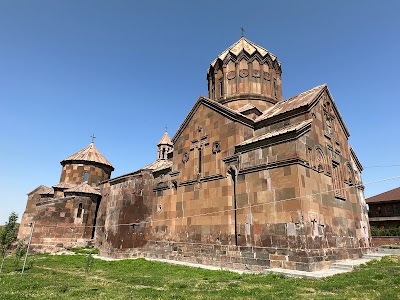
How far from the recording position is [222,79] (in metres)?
17.9

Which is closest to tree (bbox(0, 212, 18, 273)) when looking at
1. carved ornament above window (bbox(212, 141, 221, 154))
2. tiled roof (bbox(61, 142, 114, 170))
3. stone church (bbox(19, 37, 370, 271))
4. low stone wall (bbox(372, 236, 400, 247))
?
stone church (bbox(19, 37, 370, 271))

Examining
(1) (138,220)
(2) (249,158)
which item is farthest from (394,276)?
(1) (138,220)

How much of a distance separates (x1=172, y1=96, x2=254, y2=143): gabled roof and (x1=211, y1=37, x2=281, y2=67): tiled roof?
572cm

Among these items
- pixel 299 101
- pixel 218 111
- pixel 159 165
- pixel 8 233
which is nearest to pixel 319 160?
pixel 299 101

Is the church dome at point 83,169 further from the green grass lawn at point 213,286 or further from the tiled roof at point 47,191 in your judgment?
the green grass lawn at point 213,286

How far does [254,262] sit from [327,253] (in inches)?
99.1

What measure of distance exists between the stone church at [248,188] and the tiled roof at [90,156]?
8.16 meters

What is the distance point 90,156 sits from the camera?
27.3 metres

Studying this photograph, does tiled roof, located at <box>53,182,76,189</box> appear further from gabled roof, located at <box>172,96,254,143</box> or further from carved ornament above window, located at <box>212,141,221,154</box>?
carved ornament above window, located at <box>212,141,221,154</box>

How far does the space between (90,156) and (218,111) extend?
62.5 feet

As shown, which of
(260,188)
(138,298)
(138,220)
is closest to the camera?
(138,298)

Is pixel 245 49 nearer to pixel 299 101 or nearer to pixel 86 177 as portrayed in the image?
pixel 299 101

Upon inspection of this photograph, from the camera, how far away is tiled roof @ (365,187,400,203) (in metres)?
25.5

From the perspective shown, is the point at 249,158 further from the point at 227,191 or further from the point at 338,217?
the point at 338,217
